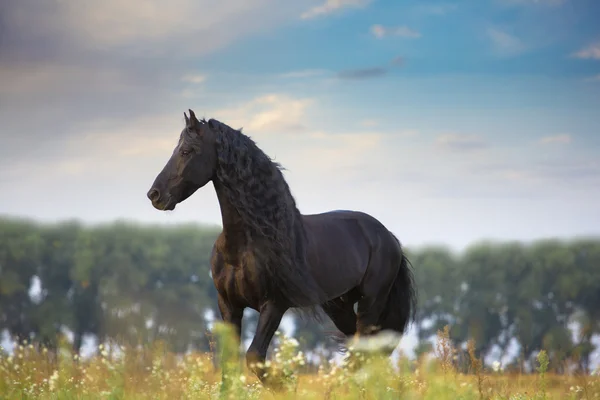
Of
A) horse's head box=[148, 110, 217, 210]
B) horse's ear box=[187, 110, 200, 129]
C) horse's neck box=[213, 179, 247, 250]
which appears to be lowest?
horse's neck box=[213, 179, 247, 250]

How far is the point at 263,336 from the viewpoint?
7852 millimetres

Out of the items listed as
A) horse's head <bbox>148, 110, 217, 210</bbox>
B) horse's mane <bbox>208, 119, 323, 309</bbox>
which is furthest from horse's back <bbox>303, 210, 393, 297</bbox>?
horse's head <bbox>148, 110, 217, 210</bbox>

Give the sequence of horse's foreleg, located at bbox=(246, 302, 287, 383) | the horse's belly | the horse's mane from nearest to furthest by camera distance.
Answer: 1. horse's foreleg, located at bbox=(246, 302, 287, 383)
2. the horse's mane
3. the horse's belly

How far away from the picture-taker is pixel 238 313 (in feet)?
27.0

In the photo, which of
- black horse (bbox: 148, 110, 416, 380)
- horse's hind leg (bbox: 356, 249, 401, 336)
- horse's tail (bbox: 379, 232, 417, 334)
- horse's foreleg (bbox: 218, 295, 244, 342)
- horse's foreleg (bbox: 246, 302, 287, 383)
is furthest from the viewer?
horse's tail (bbox: 379, 232, 417, 334)

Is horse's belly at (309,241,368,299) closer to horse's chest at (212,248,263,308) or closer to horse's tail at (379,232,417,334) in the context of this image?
horse's chest at (212,248,263,308)

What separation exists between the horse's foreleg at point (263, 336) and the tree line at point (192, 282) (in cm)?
2126

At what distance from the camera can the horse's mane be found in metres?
7.95

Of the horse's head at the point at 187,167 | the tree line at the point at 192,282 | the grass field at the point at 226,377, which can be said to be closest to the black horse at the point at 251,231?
the horse's head at the point at 187,167

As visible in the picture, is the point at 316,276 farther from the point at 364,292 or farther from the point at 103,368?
the point at 103,368

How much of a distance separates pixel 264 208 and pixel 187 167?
2.87ft

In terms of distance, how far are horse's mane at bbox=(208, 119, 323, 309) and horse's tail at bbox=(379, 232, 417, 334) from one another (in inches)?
91.1

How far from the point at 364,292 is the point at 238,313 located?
6.90 feet

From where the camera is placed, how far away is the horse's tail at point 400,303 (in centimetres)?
1046
